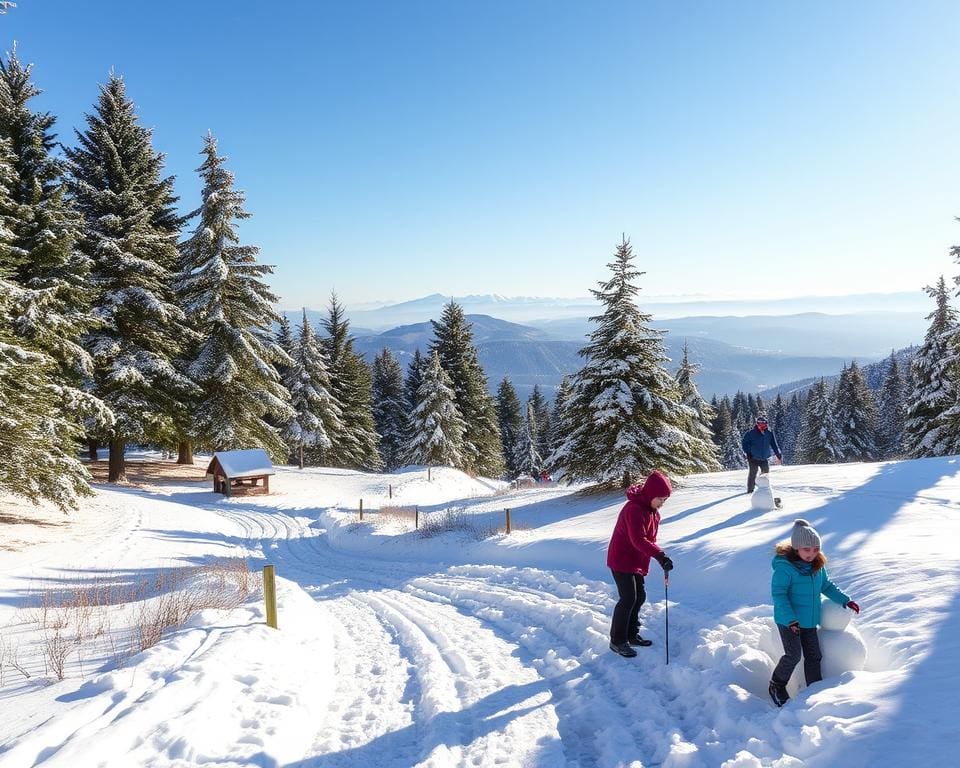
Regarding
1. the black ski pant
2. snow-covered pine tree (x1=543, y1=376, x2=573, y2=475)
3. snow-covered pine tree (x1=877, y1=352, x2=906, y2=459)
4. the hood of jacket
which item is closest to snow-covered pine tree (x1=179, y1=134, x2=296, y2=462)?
snow-covered pine tree (x1=543, y1=376, x2=573, y2=475)

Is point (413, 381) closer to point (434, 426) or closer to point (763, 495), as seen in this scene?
point (434, 426)

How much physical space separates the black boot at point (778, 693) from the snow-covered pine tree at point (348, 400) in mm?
38388

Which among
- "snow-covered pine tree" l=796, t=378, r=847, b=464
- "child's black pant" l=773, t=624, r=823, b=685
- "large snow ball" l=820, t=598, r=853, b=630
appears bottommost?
"snow-covered pine tree" l=796, t=378, r=847, b=464

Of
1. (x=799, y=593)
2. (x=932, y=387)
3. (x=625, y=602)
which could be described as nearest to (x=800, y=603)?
(x=799, y=593)

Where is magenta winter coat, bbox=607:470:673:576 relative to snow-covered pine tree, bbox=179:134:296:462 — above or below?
below

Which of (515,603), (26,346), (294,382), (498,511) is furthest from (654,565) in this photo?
(294,382)

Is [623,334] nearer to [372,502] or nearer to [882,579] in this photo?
[882,579]

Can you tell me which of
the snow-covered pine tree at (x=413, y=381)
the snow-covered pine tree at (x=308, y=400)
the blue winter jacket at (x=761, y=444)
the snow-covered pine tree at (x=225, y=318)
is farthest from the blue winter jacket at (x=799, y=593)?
the snow-covered pine tree at (x=413, y=381)

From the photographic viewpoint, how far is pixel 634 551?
21.0 ft

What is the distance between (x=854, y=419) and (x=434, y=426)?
33557 mm

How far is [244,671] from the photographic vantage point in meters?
6.11

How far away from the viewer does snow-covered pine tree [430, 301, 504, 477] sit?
1620 inches

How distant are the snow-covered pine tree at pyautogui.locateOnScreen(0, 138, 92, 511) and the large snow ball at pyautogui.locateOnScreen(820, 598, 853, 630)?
55.2 ft

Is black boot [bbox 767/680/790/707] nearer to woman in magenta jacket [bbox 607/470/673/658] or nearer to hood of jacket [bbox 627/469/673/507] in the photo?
woman in magenta jacket [bbox 607/470/673/658]
